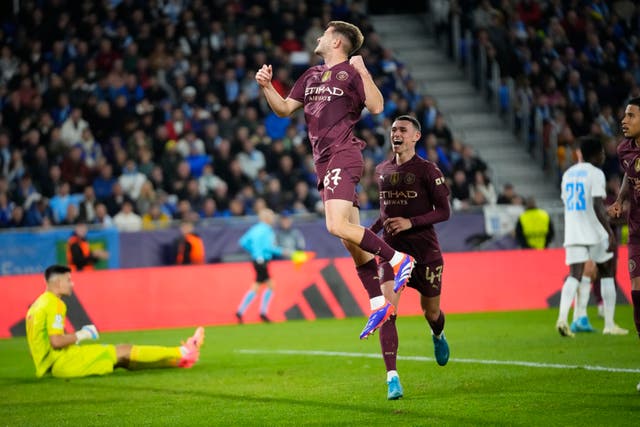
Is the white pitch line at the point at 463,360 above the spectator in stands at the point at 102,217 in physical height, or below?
below

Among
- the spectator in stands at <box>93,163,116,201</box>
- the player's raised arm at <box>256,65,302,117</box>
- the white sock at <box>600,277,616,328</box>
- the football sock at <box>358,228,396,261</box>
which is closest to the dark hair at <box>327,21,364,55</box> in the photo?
the player's raised arm at <box>256,65,302,117</box>

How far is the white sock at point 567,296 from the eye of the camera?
539 inches

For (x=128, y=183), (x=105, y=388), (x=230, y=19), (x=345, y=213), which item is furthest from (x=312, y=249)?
(x=345, y=213)

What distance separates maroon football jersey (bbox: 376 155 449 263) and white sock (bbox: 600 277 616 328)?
16.5 ft

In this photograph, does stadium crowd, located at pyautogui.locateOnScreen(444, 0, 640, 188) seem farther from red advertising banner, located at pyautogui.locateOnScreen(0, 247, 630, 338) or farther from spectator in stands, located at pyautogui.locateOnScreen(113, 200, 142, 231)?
spectator in stands, located at pyautogui.locateOnScreen(113, 200, 142, 231)

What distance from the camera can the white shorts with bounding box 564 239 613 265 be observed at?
14.0 meters

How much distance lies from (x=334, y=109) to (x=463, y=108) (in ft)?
68.7

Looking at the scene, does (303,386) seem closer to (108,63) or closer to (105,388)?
(105,388)

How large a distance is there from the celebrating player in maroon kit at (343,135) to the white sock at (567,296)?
17.3ft

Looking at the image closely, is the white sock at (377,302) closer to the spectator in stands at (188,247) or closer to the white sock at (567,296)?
the white sock at (567,296)

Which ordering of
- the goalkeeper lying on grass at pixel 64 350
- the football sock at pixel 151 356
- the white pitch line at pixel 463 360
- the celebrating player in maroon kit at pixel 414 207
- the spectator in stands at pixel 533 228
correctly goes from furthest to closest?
the spectator in stands at pixel 533 228 → the football sock at pixel 151 356 → the goalkeeper lying on grass at pixel 64 350 → the white pitch line at pixel 463 360 → the celebrating player in maroon kit at pixel 414 207

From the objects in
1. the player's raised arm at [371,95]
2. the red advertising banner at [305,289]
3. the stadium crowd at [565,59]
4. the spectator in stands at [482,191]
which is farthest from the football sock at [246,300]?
the player's raised arm at [371,95]

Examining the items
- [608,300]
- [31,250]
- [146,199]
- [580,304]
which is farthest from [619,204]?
[146,199]

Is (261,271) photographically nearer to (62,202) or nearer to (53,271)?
(62,202)
